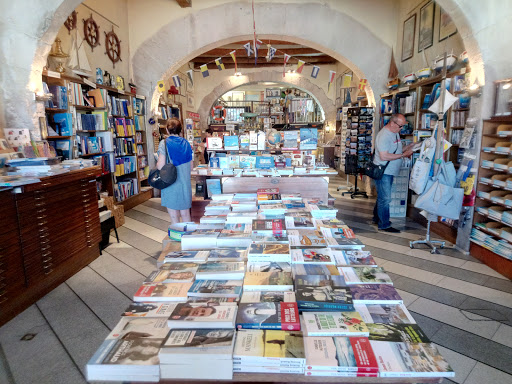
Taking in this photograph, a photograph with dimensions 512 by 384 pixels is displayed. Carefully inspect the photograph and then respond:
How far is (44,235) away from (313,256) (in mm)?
2555

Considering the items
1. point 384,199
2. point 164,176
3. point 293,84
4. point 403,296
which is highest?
point 293,84

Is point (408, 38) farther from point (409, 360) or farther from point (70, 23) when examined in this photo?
point (409, 360)

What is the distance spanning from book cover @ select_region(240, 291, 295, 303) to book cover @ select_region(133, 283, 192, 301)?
270 mm

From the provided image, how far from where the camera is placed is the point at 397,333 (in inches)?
46.4

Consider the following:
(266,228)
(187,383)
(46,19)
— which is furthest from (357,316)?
(46,19)

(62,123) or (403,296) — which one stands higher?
(62,123)

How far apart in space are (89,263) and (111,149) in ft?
8.09

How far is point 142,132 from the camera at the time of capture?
7113 millimetres

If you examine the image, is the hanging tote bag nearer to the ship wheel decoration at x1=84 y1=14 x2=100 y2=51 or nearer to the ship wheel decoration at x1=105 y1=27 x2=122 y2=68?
the ship wheel decoration at x1=84 y1=14 x2=100 y2=51

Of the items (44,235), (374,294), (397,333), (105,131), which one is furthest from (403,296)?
(105,131)

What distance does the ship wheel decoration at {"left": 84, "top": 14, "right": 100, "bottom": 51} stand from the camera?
209 inches

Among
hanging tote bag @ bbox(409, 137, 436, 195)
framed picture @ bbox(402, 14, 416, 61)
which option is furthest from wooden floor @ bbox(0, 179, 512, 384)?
framed picture @ bbox(402, 14, 416, 61)

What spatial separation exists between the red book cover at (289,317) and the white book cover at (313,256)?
1.35 feet

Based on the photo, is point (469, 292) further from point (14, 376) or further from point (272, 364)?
point (14, 376)
